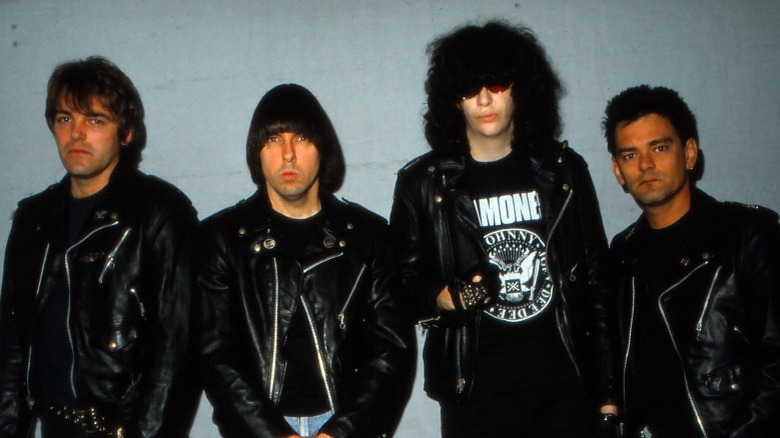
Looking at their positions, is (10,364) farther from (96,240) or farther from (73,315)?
(96,240)

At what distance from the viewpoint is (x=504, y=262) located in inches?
105

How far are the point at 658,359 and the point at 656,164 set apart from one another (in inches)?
29.8

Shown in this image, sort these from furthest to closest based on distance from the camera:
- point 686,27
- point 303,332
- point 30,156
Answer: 1. point 30,156
2. point 686,27
3. point 303,332

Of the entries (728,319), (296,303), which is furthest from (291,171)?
(728,319)

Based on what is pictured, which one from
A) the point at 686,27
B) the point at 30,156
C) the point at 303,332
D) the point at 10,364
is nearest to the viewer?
the point at 303,332

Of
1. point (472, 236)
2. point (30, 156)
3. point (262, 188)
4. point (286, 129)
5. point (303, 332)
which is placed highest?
point (30, 156)

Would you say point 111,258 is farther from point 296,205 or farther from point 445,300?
point 445,300

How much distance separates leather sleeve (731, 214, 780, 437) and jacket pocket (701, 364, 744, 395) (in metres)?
0.06

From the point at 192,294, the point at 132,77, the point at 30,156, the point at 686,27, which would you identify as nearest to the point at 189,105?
the point at 132,77

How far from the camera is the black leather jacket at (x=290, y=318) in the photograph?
2.45 meters

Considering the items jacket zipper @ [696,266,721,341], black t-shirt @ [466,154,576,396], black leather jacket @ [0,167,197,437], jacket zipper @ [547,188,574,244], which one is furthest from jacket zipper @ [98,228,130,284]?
jacket zipper @ [696,266,721,341]

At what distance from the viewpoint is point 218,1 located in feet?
11.1

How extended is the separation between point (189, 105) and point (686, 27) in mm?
2467

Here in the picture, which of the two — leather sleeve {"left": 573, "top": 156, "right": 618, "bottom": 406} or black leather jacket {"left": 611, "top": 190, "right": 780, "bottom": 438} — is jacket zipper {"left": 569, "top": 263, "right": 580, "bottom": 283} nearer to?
leather sleeve {"left": 573, "top": 156, "right": 618, "bottom": 406}
